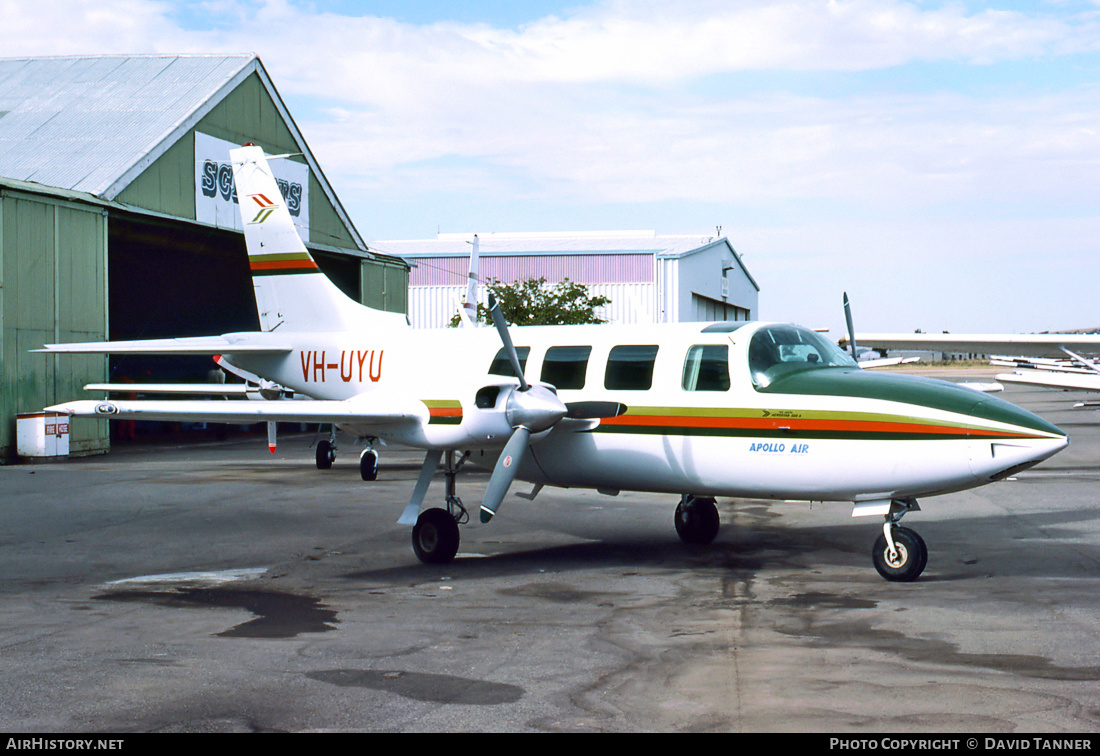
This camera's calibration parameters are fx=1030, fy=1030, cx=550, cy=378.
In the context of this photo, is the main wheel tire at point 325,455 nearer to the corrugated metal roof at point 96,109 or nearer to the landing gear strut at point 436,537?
the corrugated metal roof at point 96,109

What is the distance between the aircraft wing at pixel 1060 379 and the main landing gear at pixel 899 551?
1229 inches

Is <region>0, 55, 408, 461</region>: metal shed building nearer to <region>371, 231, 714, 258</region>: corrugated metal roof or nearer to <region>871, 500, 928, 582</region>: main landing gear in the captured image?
<region>371, 231, 714, 258</region>: corrugated metal roof

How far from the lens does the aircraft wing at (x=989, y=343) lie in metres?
30.8

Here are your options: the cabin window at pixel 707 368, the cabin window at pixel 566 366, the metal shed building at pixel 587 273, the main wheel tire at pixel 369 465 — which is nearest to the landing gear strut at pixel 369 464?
the main wheel tire at pixel 369 465

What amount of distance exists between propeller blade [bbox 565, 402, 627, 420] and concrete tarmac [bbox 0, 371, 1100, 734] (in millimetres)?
1582

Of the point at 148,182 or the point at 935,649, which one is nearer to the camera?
the point at 935,649

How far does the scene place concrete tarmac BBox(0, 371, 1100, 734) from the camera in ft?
18.7

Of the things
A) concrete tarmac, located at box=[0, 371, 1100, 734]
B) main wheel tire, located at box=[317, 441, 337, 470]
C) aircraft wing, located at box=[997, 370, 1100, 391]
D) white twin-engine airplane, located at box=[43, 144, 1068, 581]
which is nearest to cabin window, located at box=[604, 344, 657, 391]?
white twin-engine airplane, located at box=[43, 144, 1068, 581]

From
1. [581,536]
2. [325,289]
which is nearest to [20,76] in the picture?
[325,289]

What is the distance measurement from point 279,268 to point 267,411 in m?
5.32

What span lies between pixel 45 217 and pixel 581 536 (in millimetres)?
18036
